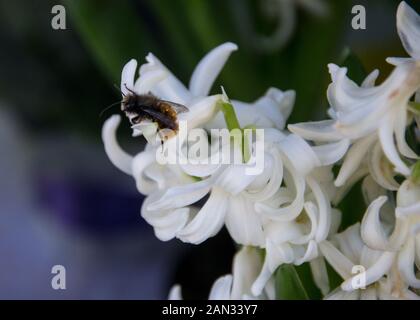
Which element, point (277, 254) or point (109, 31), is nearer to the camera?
point (277, 254)

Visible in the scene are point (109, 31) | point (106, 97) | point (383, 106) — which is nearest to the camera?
point (383, 106)

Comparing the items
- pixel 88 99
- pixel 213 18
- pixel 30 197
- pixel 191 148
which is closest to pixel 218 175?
pixel 191 148

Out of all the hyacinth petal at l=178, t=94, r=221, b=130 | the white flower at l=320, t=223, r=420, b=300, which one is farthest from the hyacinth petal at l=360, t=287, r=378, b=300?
the hyacinth petal at l=178, t=94, r=221, b=130

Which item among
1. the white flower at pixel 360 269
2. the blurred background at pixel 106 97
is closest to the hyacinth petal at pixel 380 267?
the white flower at pixel 360 269

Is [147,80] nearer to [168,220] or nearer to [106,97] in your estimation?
[168,220]

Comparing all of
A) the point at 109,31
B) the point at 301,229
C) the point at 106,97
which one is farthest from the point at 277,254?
the point at 106,97

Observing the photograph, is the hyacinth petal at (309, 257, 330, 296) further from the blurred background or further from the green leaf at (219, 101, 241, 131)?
the blurred background

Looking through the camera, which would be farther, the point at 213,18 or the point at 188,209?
the point at 213,18

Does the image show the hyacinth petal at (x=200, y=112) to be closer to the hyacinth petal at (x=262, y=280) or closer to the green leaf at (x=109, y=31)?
the hyacinth petal at (x=262, y=280)

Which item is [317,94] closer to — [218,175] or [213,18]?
[213,18]
